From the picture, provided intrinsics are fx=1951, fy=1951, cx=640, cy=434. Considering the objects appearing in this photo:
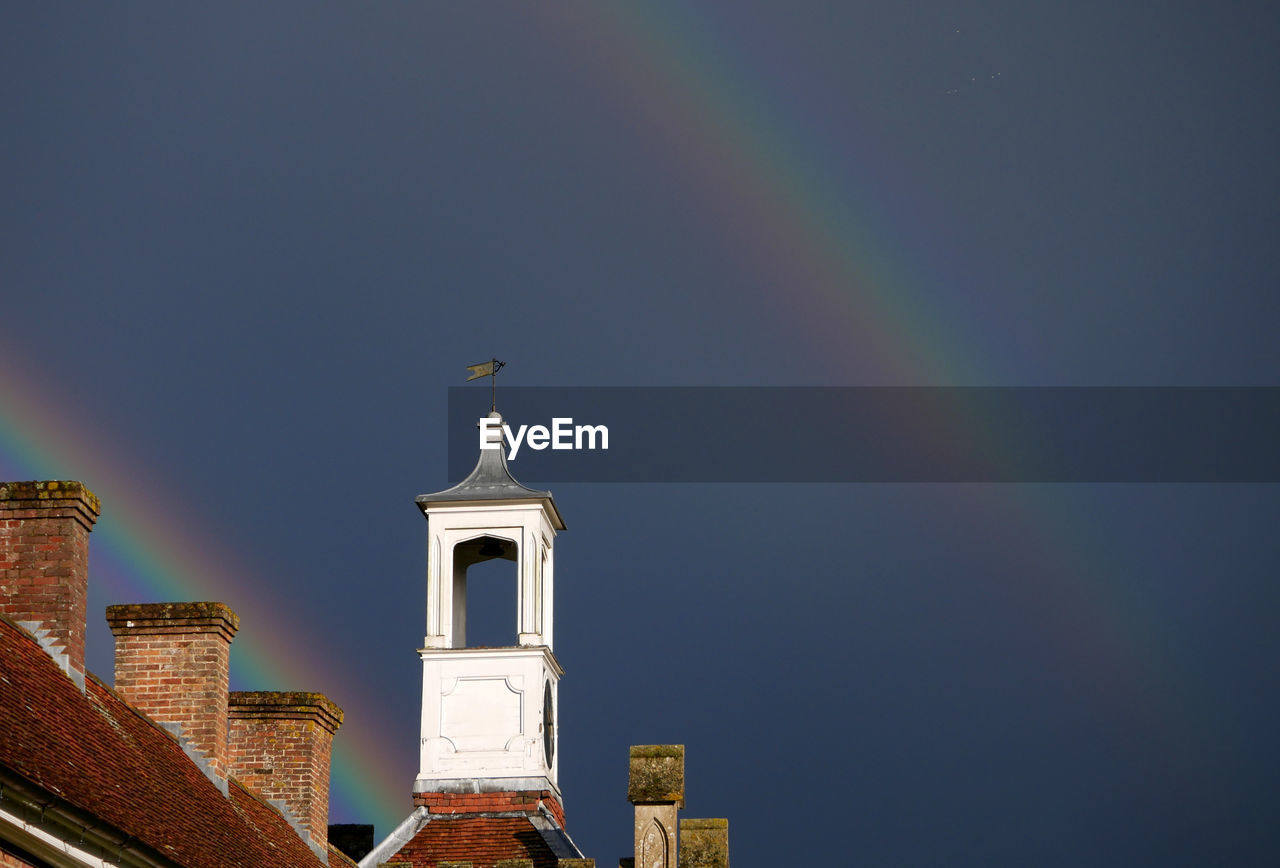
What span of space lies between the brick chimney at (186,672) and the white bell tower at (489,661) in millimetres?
9842

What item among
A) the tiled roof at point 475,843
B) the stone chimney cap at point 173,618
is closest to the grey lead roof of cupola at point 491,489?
the tiled roof at point 475,843

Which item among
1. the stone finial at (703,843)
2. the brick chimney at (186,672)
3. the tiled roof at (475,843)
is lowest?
the stone finial at (703,843)

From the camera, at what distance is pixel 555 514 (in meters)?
34.3

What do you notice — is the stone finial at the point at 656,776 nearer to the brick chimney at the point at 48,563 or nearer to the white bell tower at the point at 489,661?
the brick chimney at the point at 48,563

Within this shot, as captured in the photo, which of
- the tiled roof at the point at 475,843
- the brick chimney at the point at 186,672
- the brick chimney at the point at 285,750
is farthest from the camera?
the tiled roof at the point at 475,843

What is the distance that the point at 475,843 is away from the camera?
96.2 ft

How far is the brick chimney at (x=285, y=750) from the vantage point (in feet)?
76.6

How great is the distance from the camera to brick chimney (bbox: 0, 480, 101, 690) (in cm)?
1788

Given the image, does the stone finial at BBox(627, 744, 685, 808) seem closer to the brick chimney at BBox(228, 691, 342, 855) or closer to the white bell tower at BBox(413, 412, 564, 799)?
the brick chimney at BBox(228, 691, 342, 855)

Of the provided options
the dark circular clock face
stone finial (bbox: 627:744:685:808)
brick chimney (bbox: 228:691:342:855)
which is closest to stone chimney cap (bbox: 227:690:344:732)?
brick chimney (bbox: 228:691:342:855)

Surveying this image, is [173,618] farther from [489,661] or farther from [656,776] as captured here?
[489,661]

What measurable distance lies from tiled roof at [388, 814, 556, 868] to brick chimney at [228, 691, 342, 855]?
4.40 meters

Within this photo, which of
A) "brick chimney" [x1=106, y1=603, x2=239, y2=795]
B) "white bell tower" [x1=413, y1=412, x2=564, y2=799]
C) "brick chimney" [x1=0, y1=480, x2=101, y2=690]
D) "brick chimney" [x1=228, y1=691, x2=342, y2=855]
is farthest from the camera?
"white bell tower" [x1=413, y1=412, x2=564, y2=799]

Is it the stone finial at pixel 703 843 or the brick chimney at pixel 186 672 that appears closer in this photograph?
the stone finial at pixel 703 843
